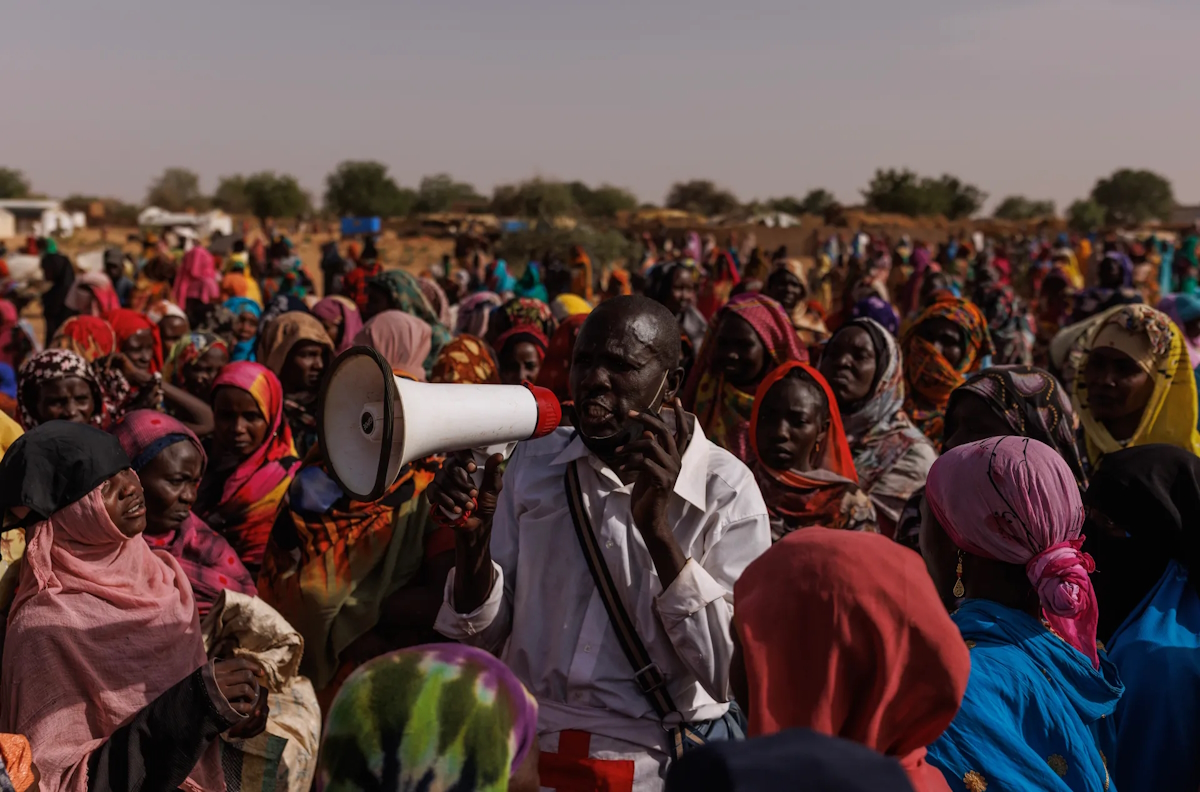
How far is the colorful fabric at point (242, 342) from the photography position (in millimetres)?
7961

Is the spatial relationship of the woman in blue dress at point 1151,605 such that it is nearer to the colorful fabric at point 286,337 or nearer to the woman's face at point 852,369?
the woman's face at point 852,369

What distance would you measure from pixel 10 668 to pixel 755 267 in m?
13.2

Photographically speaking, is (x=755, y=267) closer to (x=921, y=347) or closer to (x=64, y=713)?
(x=921, y=347)

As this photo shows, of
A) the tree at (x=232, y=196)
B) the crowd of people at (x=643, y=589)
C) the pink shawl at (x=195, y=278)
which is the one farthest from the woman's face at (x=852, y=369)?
the tree at (x=232, y=196)

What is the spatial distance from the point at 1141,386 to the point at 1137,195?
7799 centimetres

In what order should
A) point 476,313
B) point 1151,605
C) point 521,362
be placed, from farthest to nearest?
1. point 476,313
2. point 521,362
3. point 1151,605

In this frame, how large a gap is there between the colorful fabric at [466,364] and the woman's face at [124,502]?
251 centimetres

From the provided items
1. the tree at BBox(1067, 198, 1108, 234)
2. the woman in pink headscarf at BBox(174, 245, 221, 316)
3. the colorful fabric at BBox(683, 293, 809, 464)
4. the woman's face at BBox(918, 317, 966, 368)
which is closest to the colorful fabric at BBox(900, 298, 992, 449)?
the woman's face at BBox(918, 317, 966, 368)

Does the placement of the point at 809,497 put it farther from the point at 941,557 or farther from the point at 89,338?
the point at 89,338

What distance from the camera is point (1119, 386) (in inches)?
196

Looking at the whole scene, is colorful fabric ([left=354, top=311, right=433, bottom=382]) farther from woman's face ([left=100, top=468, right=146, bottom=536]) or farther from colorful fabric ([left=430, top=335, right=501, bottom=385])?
woman's face ([left=100, top=468, right=146, bottom=536])

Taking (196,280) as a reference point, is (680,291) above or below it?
above

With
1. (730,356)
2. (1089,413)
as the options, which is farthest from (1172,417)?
(730,356)

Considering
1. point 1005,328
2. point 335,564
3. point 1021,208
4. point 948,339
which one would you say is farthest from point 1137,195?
point 335,564
